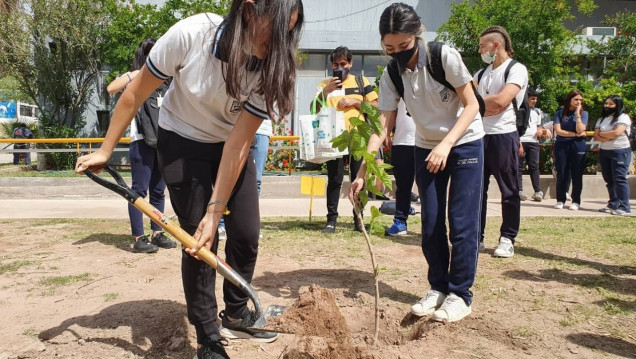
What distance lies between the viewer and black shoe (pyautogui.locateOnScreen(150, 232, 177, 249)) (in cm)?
498

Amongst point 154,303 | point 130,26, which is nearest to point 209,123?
point 154,303

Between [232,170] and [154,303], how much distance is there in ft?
4.78

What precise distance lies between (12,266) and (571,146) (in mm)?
7792

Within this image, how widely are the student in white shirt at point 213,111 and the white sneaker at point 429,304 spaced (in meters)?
1.08

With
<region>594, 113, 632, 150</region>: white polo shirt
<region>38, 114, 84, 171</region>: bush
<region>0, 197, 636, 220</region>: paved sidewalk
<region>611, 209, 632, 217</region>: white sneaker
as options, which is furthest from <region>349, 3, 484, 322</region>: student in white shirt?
<region>38, 114, 84, 171</region>: bush

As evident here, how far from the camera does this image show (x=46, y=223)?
6.40m

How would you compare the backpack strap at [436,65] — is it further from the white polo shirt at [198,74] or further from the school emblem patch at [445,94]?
the white polo shirt at [198,74]

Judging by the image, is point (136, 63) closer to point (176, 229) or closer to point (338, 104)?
point (338, 104)

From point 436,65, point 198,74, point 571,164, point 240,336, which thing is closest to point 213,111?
point 198,74

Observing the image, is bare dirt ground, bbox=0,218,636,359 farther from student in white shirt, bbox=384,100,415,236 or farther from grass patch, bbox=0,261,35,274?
student in white shirt, bbox=384,100,415,236

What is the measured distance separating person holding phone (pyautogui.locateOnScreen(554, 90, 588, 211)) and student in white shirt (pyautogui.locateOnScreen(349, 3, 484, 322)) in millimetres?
5872

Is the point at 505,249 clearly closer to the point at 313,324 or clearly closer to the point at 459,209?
the point at 459,209

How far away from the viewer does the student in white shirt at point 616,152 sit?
8008mm

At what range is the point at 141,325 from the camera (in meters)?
→ 3.06
